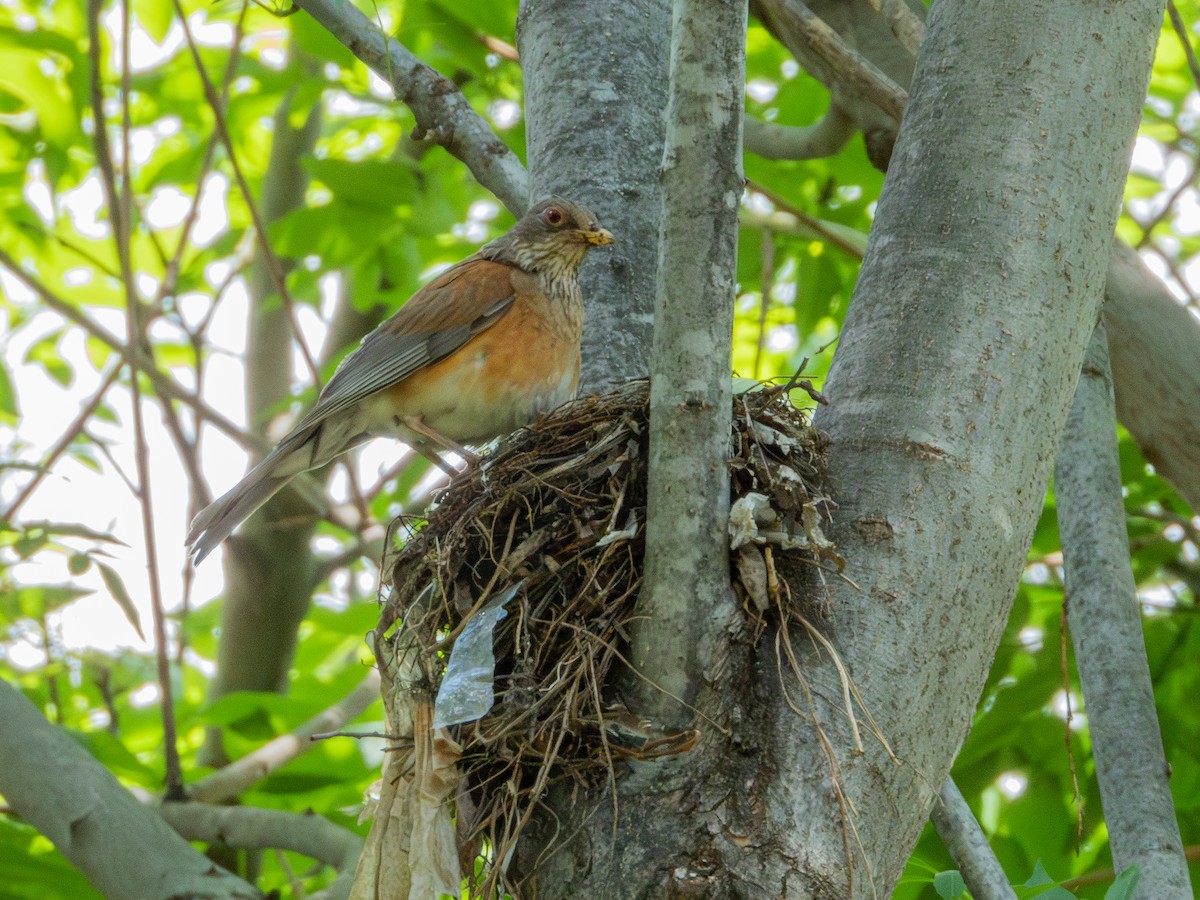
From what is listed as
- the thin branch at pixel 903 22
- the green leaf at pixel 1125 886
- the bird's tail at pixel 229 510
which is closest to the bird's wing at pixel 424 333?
the bird's tail at pixel 229 510

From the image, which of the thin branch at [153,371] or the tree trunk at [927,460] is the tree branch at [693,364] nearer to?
the tree trunk at [927,460]

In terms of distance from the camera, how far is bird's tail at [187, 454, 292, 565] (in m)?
4.02

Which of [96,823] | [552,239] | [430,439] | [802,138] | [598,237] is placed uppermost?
[802,138]

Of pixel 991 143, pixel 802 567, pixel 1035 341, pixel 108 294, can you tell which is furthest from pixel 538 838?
pixel 108 294

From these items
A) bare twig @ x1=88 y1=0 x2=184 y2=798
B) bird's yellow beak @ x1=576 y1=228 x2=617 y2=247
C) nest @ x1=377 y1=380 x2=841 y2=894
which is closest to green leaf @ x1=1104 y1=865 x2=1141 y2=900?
nest @ x1=377 y1=380 x2=841 y2=894

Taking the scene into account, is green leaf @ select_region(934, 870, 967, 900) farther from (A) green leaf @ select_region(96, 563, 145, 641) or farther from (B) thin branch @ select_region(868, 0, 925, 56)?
(A) green leaf @ select_region(96, 563, 145, 641)

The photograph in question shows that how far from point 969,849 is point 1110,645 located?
658 millimetres

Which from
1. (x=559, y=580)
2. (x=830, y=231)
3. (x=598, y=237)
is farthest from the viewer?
(x=830, y=231)

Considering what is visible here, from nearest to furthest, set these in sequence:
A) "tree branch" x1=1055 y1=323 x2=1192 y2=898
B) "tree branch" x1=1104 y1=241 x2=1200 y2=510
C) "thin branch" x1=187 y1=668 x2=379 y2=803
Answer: "tree branch" x1=1055 y1=323 x2=1192 y2=898 → "tree branch" x1=1104 y1=241 x2=1200 y2=510 → "thin branch" x1=187 y1=668 x2=379 y2=803

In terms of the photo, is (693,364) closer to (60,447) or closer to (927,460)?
(927,460)

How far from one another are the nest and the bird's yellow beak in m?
0.80

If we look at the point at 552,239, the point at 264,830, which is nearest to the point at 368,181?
the point at 552,239

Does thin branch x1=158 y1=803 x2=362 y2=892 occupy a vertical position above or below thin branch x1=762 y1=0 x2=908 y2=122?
below

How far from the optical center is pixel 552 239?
399 cm
